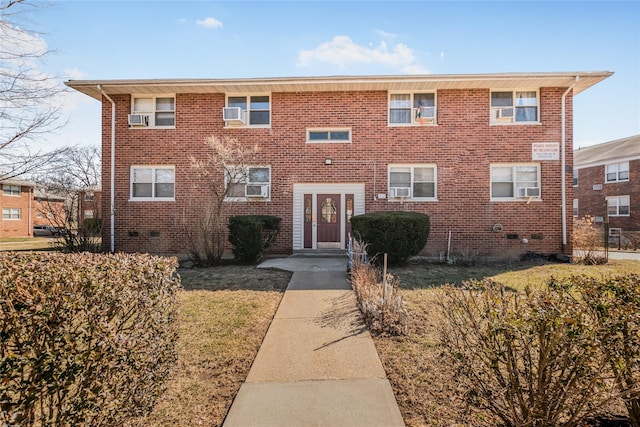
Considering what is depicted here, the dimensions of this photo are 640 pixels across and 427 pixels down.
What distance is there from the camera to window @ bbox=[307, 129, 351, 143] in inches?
488

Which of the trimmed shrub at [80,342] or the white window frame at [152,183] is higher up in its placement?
the white window frame at [152,183]

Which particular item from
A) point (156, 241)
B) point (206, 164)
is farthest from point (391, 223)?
point (156, 241)

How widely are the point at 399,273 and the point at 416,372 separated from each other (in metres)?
5.55

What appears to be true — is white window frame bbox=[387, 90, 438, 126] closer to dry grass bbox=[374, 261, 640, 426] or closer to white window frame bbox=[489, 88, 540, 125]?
white window frame bbox=[489, 88, 540, 125]

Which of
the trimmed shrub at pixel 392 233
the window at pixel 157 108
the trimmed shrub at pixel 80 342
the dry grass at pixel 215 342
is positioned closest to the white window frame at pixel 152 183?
the window at pixel 157 108

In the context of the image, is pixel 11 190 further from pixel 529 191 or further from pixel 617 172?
pixel 617 172

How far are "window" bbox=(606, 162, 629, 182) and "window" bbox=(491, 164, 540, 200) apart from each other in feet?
59.4

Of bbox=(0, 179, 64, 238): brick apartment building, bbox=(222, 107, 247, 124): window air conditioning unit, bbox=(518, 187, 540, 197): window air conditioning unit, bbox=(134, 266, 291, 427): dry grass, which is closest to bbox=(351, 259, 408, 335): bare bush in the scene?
bbox=(134, 266, 291, 427): dry grass

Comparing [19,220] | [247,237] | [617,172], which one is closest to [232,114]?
[247,237]

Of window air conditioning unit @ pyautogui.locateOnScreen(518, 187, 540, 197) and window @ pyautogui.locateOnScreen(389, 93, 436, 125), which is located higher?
window @ pyautogui.locateOnScreen(389, 93, 436, 125)

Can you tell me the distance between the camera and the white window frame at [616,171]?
2356cm

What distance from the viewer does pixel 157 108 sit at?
42.0 feet

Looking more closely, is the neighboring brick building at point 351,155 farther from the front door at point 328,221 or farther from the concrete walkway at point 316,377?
the concrete walkway at point 316,377

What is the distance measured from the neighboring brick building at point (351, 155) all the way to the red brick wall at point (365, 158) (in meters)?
0.04
